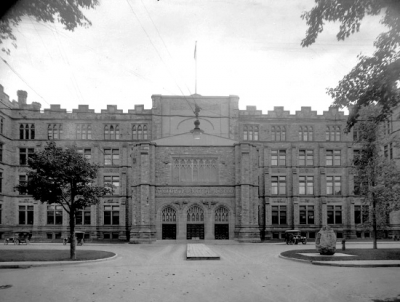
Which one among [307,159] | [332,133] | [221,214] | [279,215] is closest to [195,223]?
[221,214]

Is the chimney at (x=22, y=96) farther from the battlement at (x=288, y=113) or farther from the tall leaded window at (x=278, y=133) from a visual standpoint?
the tall leaded window at (x=278, y=133)

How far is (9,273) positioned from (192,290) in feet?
26.7

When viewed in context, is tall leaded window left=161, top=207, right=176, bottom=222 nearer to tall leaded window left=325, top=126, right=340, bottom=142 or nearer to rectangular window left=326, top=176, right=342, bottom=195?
rectangular window left=326, top=176, right=342, bottom=195

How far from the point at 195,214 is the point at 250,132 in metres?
14.3

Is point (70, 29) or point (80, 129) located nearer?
point (70, 29)

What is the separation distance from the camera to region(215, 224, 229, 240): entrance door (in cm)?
4166

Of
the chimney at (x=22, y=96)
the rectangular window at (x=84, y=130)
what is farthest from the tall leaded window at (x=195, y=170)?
the chimney at (x=22, y=96)

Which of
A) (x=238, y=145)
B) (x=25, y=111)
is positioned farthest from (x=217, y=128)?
(x=25, y=111)

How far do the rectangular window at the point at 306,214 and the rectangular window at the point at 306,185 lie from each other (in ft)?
5.37

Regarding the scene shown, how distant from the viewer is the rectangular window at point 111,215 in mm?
49062

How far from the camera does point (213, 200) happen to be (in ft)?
137

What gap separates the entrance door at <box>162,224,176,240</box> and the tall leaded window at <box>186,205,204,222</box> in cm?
176

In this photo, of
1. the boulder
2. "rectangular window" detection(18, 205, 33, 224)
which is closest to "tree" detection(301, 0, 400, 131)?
the boulder

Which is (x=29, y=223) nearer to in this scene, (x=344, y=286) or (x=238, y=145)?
(x=238, y=145)
